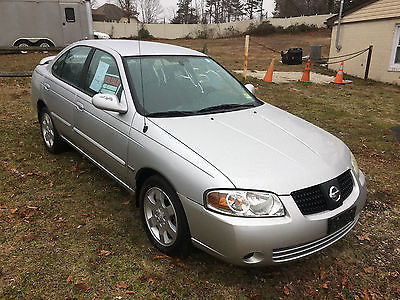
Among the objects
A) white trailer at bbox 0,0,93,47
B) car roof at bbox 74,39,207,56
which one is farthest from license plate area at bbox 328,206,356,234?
white trailer at bbox 0,0,93,47

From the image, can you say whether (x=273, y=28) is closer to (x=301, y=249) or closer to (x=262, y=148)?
(x=262, y=148)

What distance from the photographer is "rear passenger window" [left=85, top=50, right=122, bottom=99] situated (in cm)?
326

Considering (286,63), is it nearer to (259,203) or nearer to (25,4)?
(25,4)

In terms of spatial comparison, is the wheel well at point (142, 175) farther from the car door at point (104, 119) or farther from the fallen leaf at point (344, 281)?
the fallen leaf at point (344, 281)


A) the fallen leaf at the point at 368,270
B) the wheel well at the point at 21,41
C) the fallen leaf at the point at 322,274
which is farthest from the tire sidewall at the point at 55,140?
the wheel well at the point at 21,41

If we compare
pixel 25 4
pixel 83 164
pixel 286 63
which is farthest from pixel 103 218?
pixel 286 63

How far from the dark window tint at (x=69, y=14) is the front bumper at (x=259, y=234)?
1645cm

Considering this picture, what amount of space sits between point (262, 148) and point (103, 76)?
190cm

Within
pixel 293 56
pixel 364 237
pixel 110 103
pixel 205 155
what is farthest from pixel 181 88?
pixel 293 56

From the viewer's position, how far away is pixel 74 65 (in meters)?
4.03

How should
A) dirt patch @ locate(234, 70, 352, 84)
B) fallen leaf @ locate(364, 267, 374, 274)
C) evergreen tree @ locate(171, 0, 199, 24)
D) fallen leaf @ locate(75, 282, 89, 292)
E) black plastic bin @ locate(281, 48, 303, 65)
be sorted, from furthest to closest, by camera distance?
evergreen tree @ locate(171, 0, 199, 24), black plastic bin @ locate(281, 48, 303, 65), dirt patch @ locate(234, 70, 352, 84), fallen leaf @ locate(364, 267, 374, 274), fallen leaf @ locate(75, 282, 89, 292)

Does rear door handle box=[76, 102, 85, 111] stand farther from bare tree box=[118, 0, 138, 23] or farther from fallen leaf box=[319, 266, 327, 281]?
bare tree box=[118, 0, 138, 23]

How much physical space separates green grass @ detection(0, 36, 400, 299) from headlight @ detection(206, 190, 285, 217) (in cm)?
73

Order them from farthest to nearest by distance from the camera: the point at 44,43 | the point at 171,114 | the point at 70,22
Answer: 1. the point at 44,43
2. the point at 70,22
3. the point at 171,114
